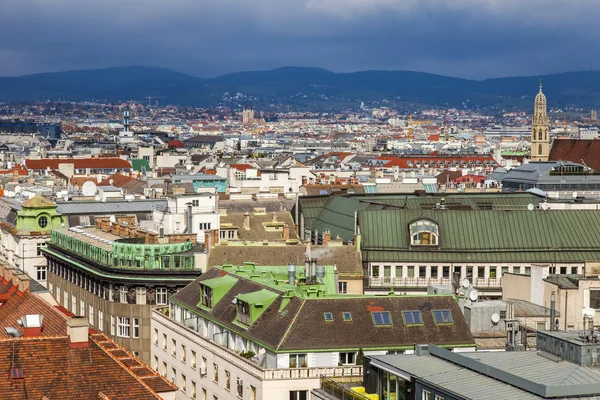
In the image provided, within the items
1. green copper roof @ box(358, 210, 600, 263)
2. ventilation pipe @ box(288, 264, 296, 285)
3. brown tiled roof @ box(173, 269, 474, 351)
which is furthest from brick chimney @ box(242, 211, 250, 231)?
brown tiled roof @ box(173, 269, 474, 351)

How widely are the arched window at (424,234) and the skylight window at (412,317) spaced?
26.3 m

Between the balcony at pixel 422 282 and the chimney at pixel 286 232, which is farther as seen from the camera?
the chimney at pixel 286 232

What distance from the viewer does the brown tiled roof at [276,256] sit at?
230ft

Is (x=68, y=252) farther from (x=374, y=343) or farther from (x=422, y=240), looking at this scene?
(x=374, y=343)

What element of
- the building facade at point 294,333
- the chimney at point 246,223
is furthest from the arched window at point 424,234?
the building facade at point 294,333

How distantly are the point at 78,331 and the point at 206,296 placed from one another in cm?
2137

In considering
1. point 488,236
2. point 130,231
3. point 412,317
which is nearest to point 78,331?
point 412,317

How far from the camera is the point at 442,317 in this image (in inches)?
2019

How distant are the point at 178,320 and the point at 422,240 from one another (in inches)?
859

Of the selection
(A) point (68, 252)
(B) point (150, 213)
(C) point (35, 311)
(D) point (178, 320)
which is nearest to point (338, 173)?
(B) point (150, 213)

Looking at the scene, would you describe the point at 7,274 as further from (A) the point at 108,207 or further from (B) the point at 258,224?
(A) the point at 108,207

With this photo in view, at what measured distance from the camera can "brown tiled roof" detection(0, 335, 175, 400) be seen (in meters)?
35.0

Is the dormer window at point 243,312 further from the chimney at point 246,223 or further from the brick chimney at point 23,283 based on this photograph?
the chimney at point 246,223

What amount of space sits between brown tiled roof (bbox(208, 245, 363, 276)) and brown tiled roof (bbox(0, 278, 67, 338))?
1657 centimetres
